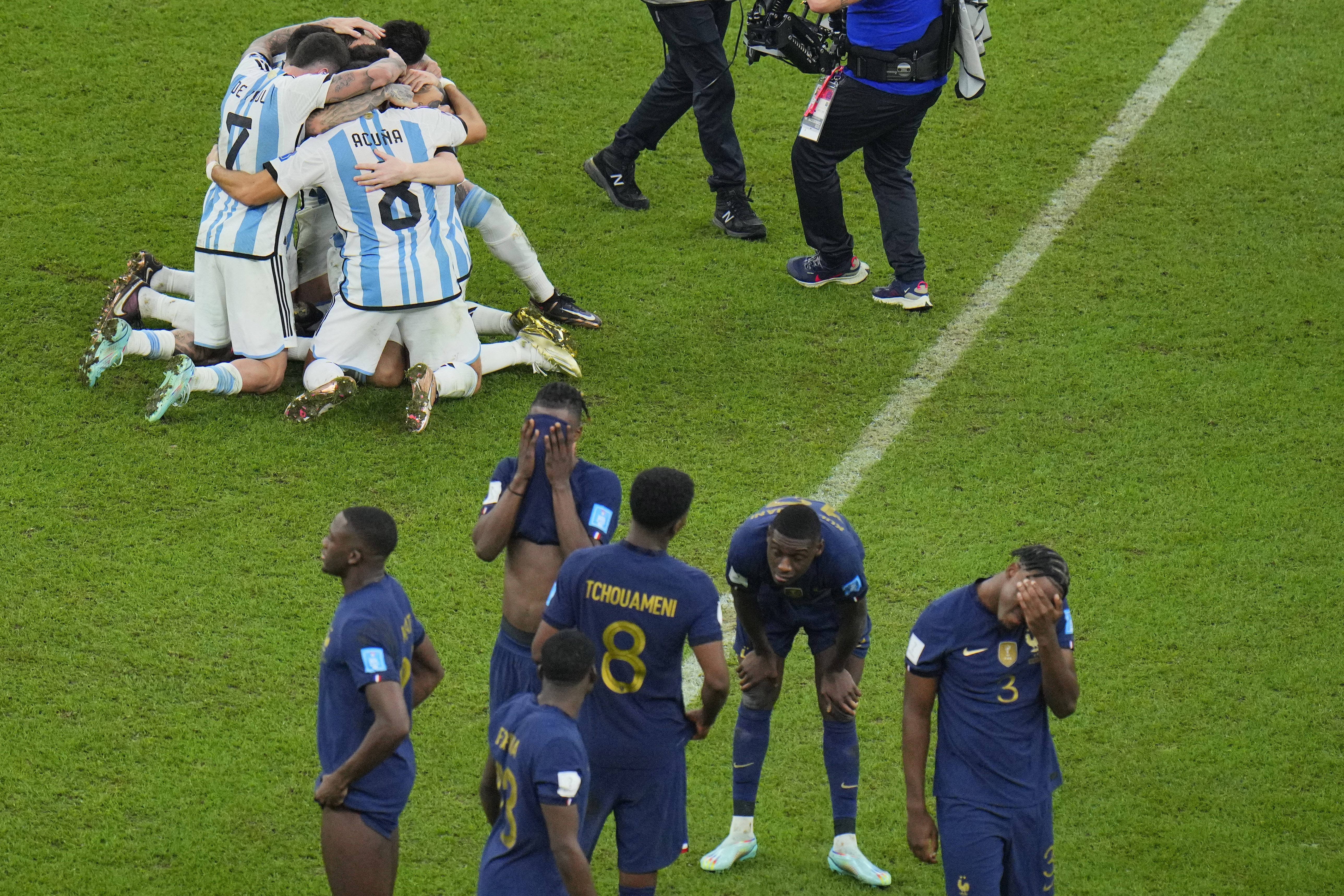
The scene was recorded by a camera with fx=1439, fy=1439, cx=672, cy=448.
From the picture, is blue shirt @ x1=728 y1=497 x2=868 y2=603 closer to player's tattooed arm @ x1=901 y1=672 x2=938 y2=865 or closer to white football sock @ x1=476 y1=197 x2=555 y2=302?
player's tattooed arm @ x1=901 y1=672 x2=938 y2=865

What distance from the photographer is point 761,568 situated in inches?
181

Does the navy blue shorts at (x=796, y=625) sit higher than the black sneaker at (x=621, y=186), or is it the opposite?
the navy blue shorts at (x=796, y=625)

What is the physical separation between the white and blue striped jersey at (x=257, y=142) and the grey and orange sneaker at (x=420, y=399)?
946 millimetres

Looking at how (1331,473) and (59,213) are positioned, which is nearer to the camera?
(1331,473)

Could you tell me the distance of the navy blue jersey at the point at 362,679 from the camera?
398 centimetres

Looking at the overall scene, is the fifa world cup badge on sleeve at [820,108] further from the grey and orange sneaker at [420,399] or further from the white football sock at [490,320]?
the grey and orange sneaker at [420,399]

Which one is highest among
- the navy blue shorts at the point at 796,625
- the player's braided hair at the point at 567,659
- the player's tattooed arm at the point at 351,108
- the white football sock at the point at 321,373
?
the player's tattooed arm at the point at 351,108

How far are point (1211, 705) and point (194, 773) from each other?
386 cm

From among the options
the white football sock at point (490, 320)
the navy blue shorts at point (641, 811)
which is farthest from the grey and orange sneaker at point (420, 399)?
the navy blue shorts at point (641, 811)

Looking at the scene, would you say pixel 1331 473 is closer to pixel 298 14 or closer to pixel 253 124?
pixel 253 124

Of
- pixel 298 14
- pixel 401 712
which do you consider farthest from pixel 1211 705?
pixel 298 14

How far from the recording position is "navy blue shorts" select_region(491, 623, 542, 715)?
466 centimetres

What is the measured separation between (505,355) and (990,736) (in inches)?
158

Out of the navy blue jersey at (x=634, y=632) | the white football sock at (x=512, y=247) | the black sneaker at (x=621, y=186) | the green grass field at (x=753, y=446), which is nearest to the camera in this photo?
the navy blue jersey at (x=634, y=632)
